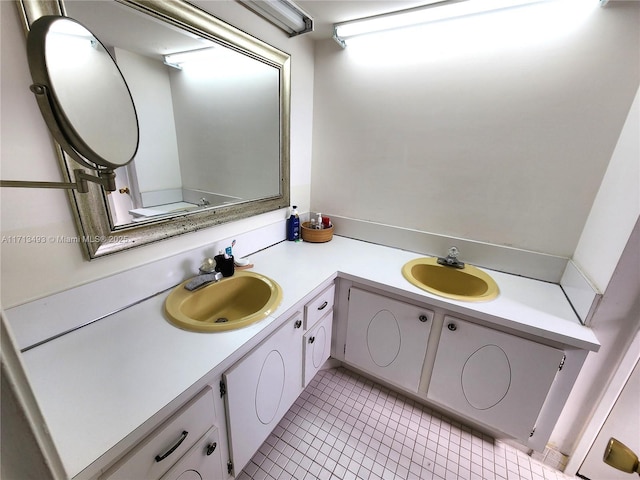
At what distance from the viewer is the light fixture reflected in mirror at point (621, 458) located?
0.59 m

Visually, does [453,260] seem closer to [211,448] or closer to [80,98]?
[211,448]

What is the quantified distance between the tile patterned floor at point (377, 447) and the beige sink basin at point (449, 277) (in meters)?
0.74

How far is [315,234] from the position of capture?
1.78 m

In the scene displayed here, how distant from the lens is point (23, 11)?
684 mm

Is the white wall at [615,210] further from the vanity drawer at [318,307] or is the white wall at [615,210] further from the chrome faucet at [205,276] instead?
the chrome faucet at [205,276]

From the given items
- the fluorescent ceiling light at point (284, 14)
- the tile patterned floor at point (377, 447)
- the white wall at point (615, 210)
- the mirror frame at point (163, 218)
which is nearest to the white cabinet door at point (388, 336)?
the tile patterned floor at point (377, 447)

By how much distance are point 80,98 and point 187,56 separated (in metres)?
0.68

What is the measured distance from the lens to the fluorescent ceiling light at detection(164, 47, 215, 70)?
1.07 metres

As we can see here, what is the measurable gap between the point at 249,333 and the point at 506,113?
155 centimetres

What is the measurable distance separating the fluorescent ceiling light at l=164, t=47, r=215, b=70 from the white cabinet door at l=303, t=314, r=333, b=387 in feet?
4.30

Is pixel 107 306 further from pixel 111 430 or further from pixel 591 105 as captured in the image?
pixel 591 105

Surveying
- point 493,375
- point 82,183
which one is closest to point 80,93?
point 82,183

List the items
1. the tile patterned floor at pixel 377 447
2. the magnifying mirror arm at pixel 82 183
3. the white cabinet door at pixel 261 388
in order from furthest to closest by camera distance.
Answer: the tile patterned floor at pixel 377 447, the white cabinet door at pixel 261 388, the magnifying mirror arm at pixel 82 183

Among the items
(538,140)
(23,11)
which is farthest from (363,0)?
(23,11)
